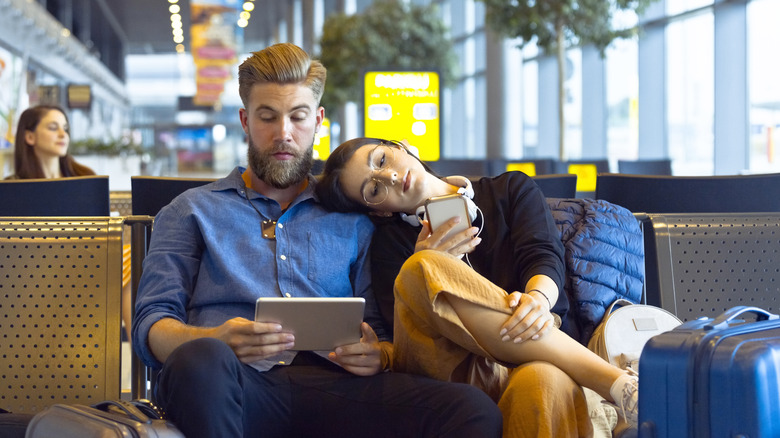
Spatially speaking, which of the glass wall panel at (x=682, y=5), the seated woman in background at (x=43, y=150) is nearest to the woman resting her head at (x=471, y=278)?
the seated woman in background at (x=43, y=150)

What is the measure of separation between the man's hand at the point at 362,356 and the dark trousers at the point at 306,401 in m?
0.03

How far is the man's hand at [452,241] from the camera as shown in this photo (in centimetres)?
226

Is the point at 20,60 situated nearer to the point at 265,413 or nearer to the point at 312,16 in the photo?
the point at 312,16

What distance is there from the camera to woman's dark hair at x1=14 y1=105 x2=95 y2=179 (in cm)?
579

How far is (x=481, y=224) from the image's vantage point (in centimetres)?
252

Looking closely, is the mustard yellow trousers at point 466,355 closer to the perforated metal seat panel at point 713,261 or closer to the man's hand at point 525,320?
the man's hand at point 525,320

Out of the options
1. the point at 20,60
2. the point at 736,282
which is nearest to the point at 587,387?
the point at 736,282

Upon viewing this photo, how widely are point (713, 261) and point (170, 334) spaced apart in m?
1.79

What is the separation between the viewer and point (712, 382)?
1.68 m

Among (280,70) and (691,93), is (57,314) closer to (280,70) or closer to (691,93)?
(280,70)

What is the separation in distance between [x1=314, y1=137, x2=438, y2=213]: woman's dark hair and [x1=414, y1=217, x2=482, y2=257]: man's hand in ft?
1.10

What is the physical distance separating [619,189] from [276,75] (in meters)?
1.34

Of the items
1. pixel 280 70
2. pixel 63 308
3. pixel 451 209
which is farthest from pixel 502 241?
pixel 63 308

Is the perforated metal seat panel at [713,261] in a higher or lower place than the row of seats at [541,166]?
lower
